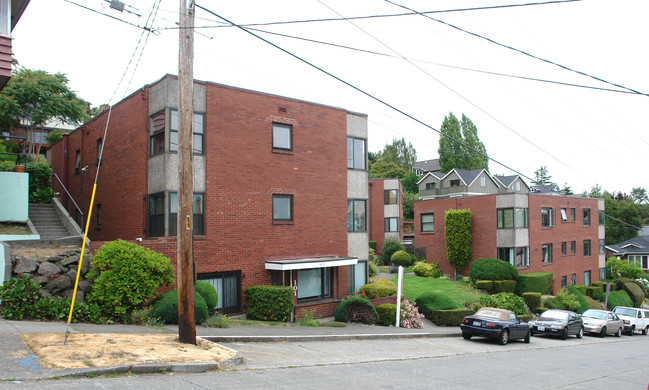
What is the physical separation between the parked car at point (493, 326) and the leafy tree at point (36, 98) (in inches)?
1012

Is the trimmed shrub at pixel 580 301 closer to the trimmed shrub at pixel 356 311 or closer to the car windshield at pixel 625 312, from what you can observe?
the car windshield at pixel 625 312

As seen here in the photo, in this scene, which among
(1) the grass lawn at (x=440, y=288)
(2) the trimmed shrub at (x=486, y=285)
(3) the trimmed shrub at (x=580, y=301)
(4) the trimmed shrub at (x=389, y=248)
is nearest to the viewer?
(1) the grass lawn at (x=440, y=288)

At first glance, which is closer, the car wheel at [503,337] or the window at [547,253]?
the car wheel at [503,337]

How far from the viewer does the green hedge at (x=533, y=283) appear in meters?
35.9

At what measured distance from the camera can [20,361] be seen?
327 inches

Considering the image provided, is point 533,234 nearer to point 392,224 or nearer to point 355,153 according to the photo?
point 392,224

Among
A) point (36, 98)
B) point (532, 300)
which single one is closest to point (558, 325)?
point (532, 300)

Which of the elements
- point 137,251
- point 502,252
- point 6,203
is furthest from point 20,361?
point 502,252

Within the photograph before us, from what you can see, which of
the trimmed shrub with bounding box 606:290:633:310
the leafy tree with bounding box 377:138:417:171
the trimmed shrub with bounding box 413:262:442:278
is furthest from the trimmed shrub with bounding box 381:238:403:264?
the leafy tree with bounding box 377:138:417:171

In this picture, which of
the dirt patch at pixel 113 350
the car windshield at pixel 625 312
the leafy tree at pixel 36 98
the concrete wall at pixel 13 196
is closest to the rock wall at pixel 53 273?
the dirt patch at pixel 113 350

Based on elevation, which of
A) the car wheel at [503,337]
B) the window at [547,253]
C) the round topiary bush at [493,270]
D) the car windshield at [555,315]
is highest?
the window at [547,253]

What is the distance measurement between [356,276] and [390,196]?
29.2 m

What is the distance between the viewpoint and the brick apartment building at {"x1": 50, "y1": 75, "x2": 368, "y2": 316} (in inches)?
713

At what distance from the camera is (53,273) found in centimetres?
1359
